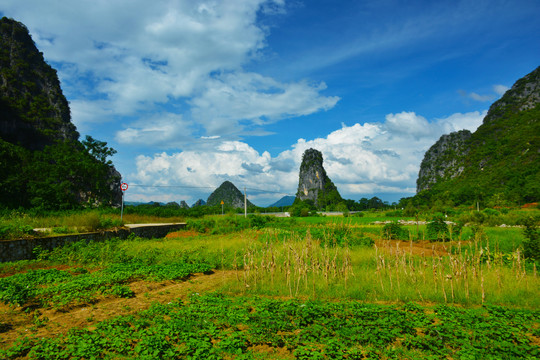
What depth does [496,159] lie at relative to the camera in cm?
7975

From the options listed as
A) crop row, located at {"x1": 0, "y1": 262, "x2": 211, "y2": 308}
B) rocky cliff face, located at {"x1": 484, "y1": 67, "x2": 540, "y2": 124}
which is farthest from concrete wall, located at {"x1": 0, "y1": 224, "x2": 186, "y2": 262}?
rocky cliff face, located at {"x1": 484, "y1": 67, "x2": 540, "y2": 124}

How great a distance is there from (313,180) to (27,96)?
87840mm

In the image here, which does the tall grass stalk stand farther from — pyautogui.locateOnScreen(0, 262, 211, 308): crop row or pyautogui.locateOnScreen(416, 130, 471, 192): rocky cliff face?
pyautogui.locateOnScreen(416, 130, 471, 192): rocky cliff face

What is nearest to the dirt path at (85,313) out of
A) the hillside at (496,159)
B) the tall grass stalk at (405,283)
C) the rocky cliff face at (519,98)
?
the tall grass stalk at (405,283)

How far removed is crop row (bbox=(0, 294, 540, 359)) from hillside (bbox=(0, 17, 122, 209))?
21705 mm

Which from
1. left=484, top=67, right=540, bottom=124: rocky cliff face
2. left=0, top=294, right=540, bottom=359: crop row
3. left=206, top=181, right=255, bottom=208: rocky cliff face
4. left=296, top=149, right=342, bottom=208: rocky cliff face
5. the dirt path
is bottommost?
the dirt path

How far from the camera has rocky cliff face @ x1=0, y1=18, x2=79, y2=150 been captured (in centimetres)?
4619

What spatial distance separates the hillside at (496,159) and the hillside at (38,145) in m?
54.1

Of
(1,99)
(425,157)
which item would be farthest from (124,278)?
(425,157)

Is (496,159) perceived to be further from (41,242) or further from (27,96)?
(27,96)

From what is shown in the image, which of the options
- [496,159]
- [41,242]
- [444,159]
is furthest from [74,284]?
[444,159]

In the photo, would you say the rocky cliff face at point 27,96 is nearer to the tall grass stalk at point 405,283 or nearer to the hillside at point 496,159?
the tall grass stalk at point 405,283

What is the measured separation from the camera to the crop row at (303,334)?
489 centimetres

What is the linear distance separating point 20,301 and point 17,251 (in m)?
6.67
